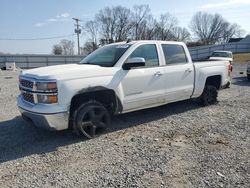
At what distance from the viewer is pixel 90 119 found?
5656 mm

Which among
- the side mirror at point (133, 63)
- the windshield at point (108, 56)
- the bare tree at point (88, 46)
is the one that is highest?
the bare tree at point (88, 46)

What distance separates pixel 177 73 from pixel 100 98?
214cm

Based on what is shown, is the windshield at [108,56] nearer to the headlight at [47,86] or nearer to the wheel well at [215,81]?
the headlight at [47,86]

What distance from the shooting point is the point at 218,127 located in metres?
6.35

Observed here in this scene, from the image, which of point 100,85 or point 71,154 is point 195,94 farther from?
point 71,154

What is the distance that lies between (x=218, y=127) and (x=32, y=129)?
13.1ft

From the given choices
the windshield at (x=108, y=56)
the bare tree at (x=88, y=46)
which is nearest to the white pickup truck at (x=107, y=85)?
the windshield at (x=108, y=56)

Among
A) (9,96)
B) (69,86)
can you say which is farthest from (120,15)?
(69,86)

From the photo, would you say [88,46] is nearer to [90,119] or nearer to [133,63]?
[133,63]

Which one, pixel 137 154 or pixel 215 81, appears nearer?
pixel 137 154

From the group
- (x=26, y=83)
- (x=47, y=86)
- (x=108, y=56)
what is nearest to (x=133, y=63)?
(x=108, y=56)

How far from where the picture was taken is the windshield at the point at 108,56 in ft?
20.1

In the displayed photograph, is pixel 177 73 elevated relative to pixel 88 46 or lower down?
lower down

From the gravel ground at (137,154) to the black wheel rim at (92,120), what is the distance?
0.19 meters
